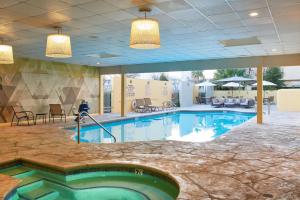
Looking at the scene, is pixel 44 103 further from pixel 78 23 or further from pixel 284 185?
pixel 284 185

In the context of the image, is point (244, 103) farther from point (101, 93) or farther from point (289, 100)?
point (101, 93)

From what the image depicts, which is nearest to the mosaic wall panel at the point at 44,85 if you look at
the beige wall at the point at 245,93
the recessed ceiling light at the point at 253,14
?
the recessed ceiling light at the point at 253,14

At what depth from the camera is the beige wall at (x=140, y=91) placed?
15.7 m

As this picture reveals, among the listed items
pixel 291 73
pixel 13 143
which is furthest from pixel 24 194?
pixel 291 73

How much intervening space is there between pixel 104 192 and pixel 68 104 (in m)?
9.72

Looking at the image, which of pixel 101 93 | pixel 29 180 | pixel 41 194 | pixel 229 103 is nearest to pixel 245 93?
pixel 229 103

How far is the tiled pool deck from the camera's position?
3055 millimetres

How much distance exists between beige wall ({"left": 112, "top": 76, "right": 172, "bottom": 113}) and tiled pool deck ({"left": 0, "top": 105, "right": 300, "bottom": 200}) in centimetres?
913

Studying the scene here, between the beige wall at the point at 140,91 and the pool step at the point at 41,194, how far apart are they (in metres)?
11.8

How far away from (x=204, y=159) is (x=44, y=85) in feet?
30.5

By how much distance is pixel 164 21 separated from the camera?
536cm

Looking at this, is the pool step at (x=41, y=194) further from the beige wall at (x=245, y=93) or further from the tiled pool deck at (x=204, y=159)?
the beige wall at (x=245, y=93)

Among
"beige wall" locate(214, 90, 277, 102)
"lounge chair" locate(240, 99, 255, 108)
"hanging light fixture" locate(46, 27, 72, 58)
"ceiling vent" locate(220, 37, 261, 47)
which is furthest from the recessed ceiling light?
"beige wall" locate(214, 90, 277, 102)

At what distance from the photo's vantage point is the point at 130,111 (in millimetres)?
16359
